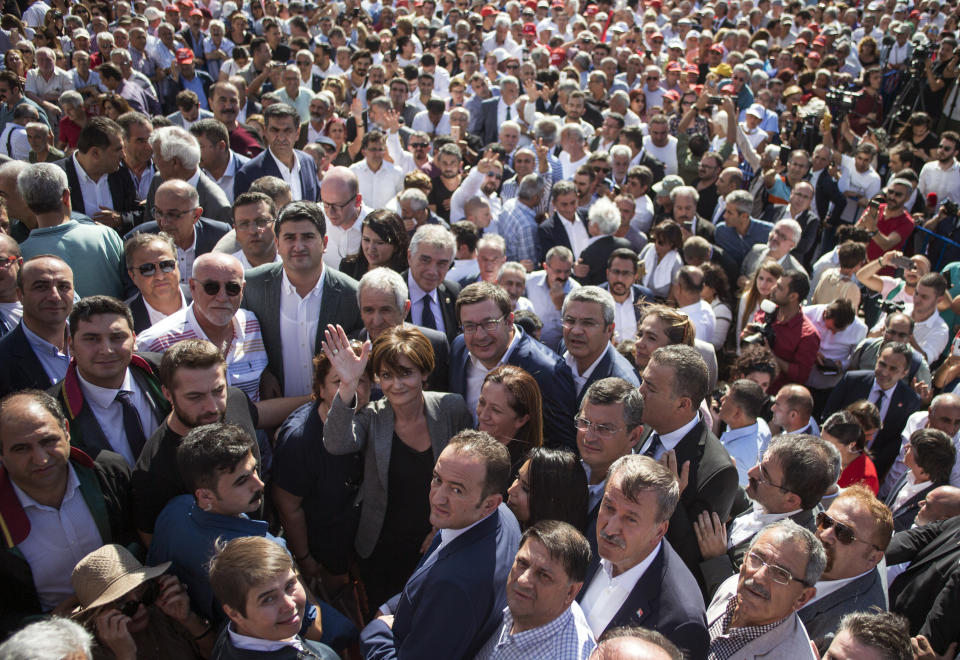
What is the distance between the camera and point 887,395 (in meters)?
5.09

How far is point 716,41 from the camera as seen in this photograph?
12641 millimetres

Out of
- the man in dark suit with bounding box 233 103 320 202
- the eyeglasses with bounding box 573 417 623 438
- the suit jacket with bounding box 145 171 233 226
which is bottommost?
the eyeglasses with bounding box 573 417 623 438

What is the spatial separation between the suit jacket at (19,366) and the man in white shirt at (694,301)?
403cm

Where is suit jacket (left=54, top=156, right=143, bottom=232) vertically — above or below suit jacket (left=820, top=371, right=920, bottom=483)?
above

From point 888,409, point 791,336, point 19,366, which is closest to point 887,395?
point 888,409

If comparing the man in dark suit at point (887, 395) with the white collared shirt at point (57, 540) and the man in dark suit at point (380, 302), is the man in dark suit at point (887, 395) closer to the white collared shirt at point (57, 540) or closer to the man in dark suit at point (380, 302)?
the man in dark suit at point (380, 302)

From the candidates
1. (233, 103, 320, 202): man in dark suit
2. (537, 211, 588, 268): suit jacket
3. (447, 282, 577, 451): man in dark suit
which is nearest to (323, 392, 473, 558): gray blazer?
(447, 282, 577, 451): man in dark suit

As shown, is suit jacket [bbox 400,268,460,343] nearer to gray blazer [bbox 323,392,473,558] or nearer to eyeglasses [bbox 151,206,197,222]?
gray blazer [bbox 323,392,473,558]

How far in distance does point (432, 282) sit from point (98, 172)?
2510 mm

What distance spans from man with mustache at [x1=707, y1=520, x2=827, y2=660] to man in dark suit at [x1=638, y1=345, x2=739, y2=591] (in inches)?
16.9

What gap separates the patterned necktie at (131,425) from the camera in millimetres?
2898

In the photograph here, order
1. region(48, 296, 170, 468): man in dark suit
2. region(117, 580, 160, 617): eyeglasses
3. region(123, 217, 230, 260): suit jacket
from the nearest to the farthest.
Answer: region(117, 580, 160, 617): eyeglasses, region(48, 296, 170, 468): man in dark suit, region(123, 217, 230, 260): suit jacket

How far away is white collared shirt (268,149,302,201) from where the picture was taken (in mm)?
5496

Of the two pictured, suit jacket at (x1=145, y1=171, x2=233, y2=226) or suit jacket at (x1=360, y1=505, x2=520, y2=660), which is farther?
suit jacket at (x1=145, y1=171, x2=233, y2=226)
